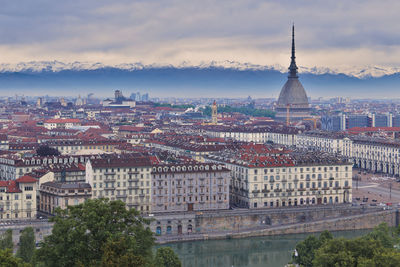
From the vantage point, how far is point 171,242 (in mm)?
56844

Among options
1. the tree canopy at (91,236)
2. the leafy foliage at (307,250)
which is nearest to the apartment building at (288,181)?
the leafy foliage at (307,250)

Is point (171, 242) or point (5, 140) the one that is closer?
point (171, 242)

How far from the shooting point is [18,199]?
5869cm

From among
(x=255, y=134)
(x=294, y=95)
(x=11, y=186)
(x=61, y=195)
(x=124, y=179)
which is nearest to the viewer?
(x=61, y=195)

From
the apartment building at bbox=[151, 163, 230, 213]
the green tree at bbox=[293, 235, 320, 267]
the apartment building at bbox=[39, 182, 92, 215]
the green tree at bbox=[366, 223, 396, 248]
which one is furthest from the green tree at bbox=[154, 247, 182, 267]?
the apartment building at bbox=[151, 163, 230, 213]

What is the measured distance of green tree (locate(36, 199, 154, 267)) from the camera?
106 feet

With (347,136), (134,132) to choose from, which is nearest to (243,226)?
(347,136)

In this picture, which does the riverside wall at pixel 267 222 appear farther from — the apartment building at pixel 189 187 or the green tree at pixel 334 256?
the green tree at pixel 334 256

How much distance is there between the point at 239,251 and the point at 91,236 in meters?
23.7

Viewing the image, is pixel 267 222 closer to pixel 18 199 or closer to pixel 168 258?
pixel 18 199

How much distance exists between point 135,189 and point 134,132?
63830 mm

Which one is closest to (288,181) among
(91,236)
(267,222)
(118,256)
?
(267,222)

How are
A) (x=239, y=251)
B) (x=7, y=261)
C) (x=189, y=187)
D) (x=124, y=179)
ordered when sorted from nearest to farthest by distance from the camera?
1. (x=7, y=261)
2. (x=239, y=251)
3. (x=124, y=179)
4. (x=189, y=187)

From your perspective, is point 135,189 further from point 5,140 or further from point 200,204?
point 5,140
